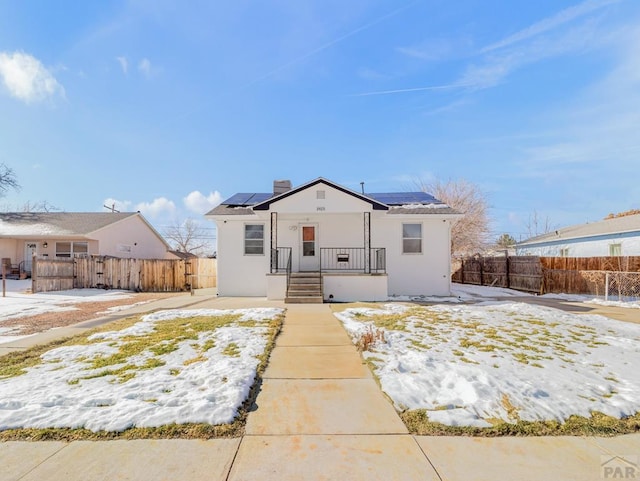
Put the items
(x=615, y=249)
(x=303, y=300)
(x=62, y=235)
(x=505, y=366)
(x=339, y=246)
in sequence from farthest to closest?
(x=62, y=235), (x=615, y=249), (x=339, y=246), (x=303, y=300), (x=505, y=366)

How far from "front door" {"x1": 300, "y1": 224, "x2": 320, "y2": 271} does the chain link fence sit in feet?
35.9

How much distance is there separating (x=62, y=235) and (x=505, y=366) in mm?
24963

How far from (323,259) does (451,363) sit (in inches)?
346

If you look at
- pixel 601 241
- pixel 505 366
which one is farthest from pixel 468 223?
pixel 505 366

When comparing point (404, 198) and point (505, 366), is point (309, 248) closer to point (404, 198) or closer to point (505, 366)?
point (404, 198)

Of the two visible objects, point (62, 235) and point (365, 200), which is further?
point (62, 235)

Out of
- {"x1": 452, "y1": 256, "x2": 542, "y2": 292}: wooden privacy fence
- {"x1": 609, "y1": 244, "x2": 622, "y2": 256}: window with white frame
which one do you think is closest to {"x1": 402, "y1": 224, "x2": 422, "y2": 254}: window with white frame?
{"x1": 452, "y1": 256, "x2": 542, "y2": 292}: wooden privacy fence

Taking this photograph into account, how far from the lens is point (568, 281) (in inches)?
543

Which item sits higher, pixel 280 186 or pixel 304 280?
pixel 280 186

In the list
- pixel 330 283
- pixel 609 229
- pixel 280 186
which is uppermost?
pixel 280 186

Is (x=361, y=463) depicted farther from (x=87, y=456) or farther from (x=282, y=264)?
(x=282, y=264)

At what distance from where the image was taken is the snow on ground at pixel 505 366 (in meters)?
3.22

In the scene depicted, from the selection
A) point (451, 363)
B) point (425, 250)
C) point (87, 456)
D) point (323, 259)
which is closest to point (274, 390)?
point (87, 456)

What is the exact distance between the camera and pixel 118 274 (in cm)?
1697
